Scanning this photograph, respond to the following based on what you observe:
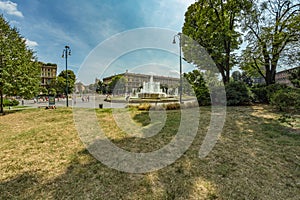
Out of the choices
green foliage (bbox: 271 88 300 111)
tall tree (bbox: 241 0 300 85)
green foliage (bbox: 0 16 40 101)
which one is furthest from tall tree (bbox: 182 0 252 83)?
green foliage (bbox: 0 16 40 101)

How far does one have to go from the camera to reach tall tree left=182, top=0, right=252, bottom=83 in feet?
43.4

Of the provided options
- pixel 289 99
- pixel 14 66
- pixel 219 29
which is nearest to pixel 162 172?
pixel 289 99

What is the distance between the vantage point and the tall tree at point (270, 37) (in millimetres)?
11648

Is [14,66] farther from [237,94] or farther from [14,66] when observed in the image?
[237,94]

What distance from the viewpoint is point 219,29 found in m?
13.0

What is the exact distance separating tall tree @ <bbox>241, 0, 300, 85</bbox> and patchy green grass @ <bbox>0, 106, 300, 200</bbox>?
10.4 meters

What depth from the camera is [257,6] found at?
13844 mm

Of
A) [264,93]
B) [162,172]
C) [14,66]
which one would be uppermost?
[14,66]

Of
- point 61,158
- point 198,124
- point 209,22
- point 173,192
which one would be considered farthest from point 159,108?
point 209,22

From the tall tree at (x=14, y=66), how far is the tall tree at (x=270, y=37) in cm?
1855

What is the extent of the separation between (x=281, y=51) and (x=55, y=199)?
17766mm

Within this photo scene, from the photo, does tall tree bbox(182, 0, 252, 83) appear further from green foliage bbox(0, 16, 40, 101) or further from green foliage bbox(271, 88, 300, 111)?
green foliage bbox(0, 16, 40, 101)

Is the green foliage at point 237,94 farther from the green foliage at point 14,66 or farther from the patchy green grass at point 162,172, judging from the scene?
the green foliage at point 14,66

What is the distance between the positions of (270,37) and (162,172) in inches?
578
